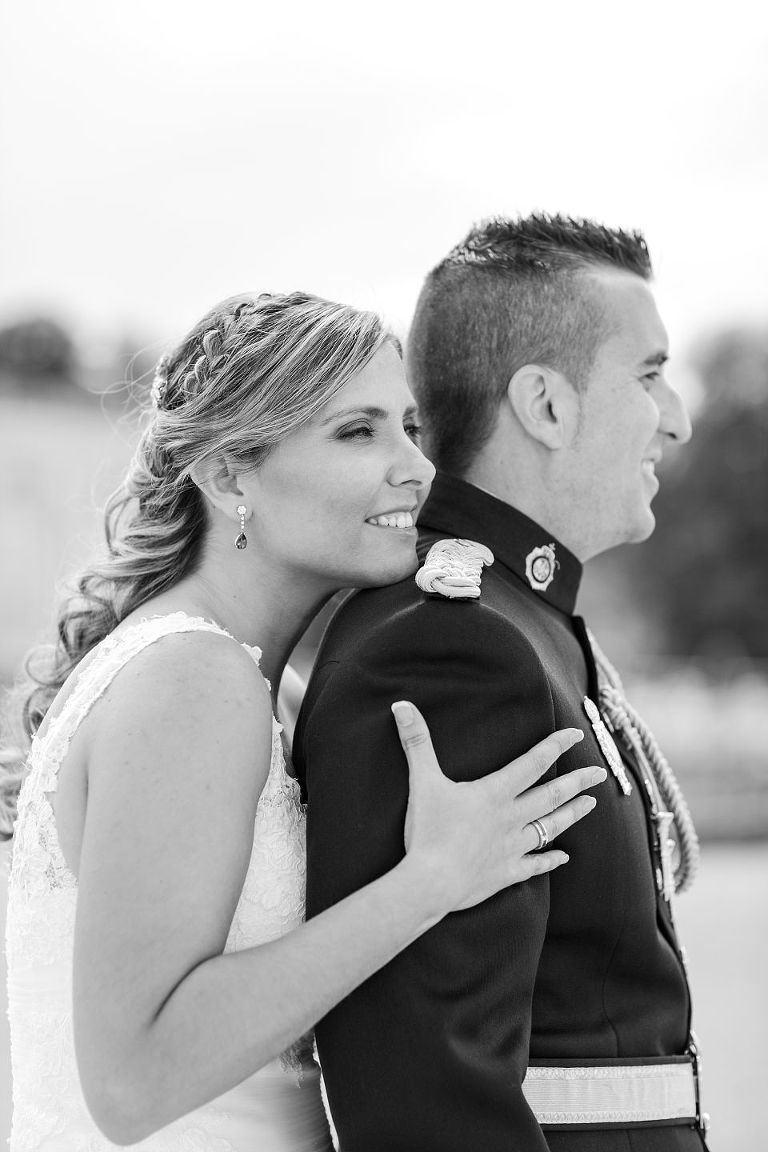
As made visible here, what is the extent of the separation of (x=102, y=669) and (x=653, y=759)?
1.10m

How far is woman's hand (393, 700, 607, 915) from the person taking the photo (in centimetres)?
199

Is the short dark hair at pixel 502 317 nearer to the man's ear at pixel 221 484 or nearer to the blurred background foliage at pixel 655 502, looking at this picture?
the man's ear at pixel 221 484

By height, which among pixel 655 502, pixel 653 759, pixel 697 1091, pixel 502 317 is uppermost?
pixel 502 317

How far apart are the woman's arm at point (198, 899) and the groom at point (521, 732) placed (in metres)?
0.07

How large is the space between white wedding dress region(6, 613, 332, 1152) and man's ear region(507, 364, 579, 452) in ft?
2.32

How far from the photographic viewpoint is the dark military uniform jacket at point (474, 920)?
6.30 feet

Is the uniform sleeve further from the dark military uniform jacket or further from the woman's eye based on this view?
the woman's eye

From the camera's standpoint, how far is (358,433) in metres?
2.40

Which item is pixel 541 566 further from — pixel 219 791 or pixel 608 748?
pixel 219 791

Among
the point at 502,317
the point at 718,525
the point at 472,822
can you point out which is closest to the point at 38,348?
the point at 718,525

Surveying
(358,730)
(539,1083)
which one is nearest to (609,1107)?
(539,1083)

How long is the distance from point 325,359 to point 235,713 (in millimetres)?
668

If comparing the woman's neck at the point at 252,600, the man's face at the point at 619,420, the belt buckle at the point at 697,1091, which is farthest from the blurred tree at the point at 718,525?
the woman's neck at the point at 252,600

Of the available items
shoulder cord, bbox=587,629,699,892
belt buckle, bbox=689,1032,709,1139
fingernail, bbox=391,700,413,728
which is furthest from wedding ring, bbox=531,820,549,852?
belt buckle, bbox=689,1032,709,1139
